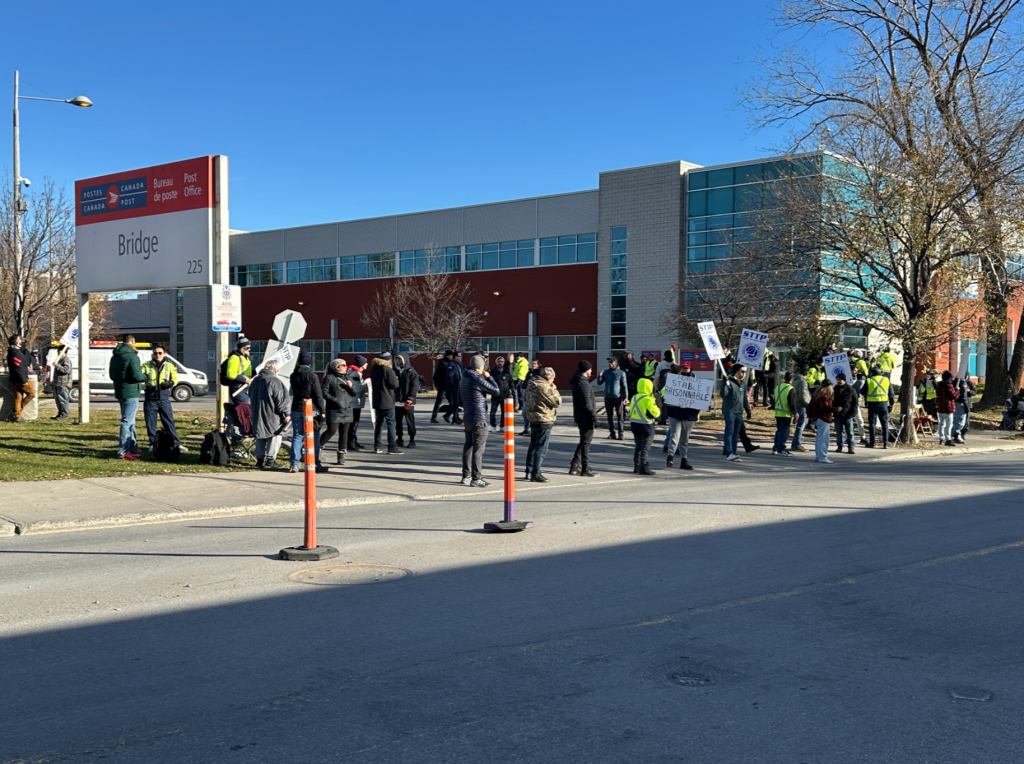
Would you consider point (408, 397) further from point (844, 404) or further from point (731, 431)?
point (844, 404)

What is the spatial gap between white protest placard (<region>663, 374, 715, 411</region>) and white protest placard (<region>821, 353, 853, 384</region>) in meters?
5.28

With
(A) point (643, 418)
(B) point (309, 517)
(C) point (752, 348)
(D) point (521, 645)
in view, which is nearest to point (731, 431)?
→ (C) point (752, 348)

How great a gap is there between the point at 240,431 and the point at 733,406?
9.67 m

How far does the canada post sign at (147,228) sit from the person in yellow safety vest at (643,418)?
8633mm

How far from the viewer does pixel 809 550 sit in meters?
8.57

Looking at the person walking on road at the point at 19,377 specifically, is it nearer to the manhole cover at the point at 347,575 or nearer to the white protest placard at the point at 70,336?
the white protest placard at the point at 70,336

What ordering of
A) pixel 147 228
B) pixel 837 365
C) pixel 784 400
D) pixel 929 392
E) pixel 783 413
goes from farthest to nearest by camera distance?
pixel 929 392 → pixel 837 365 → pixel 783 413 → pixel 784 400 → pixel 147 228

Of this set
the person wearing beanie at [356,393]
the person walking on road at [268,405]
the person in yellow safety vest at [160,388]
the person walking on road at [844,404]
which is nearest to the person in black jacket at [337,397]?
the person wearing beanie at [356,393]

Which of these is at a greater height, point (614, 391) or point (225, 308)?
point (225, 308)

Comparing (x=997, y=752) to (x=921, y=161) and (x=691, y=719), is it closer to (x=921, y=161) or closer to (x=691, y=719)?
(x=691, y=719)

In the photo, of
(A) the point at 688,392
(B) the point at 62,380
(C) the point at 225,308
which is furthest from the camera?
(B) the point at 62,380

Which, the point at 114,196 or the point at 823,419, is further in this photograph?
the point at 114,196

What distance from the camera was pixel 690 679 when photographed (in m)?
4.89

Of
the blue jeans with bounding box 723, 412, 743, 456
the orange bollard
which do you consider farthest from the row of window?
the orange bollard
